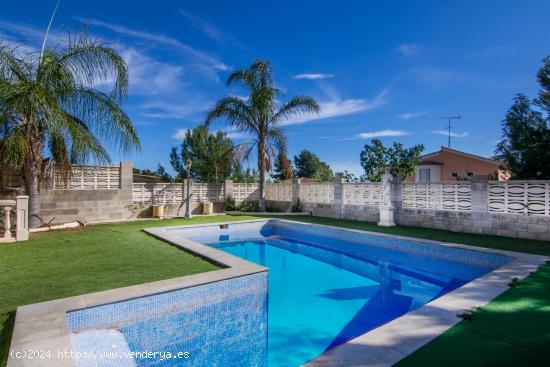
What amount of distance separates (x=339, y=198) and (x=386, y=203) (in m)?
2.85

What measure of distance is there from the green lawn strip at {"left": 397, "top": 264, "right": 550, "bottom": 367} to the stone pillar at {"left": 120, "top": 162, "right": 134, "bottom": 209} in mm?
13777

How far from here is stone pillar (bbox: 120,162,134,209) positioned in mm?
13688

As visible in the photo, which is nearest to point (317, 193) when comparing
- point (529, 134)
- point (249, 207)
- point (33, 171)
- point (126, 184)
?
point (249, 207)

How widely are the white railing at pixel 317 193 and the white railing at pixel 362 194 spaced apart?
988mm

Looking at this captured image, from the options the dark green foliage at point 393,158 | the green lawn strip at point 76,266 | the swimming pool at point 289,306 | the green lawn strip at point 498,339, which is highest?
the dark green foliage at point 393,158

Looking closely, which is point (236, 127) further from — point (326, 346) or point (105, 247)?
point (326, 346)

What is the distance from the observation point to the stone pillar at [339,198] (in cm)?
1420

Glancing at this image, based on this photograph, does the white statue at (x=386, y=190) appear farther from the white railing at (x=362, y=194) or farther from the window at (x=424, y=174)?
the window at (x=424, y=174)

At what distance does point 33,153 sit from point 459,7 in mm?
15024

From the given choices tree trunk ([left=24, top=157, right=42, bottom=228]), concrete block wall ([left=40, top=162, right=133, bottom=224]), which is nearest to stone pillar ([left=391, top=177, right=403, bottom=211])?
concrete block wall ([left=40, top=162, right=133, bottom=224])

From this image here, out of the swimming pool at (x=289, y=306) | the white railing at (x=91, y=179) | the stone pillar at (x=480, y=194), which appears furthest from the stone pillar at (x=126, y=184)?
the stone pillar at (x=480, y=194)

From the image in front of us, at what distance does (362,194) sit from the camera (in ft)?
43.7

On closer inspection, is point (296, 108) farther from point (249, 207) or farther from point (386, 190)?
point (386, 190)

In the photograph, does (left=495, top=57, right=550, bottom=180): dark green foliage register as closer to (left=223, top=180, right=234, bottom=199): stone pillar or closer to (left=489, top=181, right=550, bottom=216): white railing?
(left=489, top=181, right=550, bottom=216): white railing
